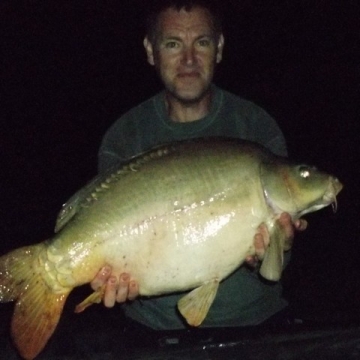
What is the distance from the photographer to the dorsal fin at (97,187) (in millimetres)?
2156

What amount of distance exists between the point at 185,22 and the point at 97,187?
1.06 m

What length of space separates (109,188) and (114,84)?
47.0 feet

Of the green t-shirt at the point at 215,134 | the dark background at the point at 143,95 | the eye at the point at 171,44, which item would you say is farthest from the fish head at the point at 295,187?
the eye at the point at 171,44

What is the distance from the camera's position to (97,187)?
7.12 ft

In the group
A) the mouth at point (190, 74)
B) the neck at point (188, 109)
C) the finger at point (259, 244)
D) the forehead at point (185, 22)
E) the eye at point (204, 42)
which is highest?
the forehead at point (185, 22)

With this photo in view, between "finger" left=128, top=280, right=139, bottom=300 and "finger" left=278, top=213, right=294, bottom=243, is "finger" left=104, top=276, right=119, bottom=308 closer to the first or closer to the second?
"finger" left=128, top=280, right=139, bottom=300

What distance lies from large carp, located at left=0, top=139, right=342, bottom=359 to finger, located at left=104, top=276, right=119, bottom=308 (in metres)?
0.04

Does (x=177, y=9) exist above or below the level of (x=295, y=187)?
above

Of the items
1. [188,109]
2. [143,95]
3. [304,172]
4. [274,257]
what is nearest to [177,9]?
[188,109]

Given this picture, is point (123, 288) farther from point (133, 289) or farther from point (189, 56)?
point (189, 56)

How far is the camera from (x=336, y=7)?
59.0 ft

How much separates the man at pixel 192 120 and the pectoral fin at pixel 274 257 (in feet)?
1.55

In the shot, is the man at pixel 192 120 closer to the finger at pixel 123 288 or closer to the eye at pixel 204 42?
the eye at pixel 204 42

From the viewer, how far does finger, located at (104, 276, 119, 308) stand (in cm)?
216
